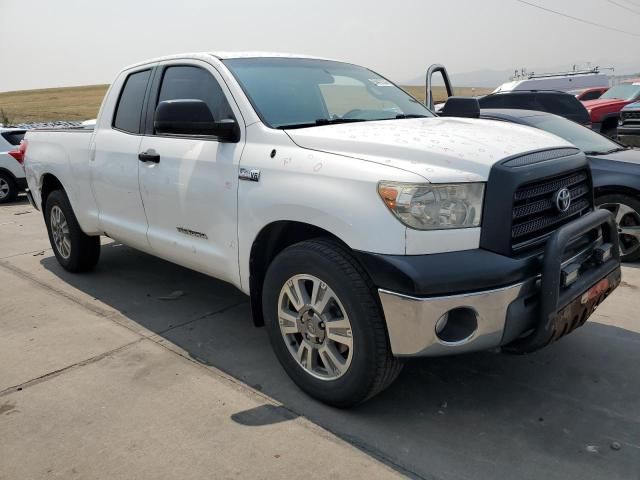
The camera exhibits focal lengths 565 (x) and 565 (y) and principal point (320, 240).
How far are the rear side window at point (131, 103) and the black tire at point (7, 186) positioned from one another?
24.6 ft

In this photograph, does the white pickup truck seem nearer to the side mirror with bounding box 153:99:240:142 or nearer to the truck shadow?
the side mirror with bounding box 153:99:240:142

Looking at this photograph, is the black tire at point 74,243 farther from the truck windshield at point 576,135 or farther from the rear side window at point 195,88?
A: the truck windshield at point 576,135

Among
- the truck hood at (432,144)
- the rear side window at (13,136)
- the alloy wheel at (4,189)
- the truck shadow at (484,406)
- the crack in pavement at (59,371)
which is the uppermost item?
the truck hood at (432,144)

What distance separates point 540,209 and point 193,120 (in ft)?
6.49

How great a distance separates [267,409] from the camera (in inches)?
119

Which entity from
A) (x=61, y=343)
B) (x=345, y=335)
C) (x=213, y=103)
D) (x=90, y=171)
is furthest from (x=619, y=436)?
(x=90, y=171)

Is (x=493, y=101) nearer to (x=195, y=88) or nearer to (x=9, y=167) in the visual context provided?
(x=195, y=88)

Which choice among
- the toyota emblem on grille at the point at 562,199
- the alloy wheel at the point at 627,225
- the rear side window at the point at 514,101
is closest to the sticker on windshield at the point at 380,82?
the toyota emblem on grille at the point at 562,199

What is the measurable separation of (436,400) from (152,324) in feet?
7.36

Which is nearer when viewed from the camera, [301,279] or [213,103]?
[301,279]

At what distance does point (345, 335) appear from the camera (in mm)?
2758

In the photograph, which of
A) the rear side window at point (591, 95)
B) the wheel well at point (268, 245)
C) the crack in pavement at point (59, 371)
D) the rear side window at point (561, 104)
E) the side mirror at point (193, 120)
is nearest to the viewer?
the wheel well at point (268, 245)

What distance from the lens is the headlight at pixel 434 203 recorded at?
8.18ft

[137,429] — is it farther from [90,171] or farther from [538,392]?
[90,171]
